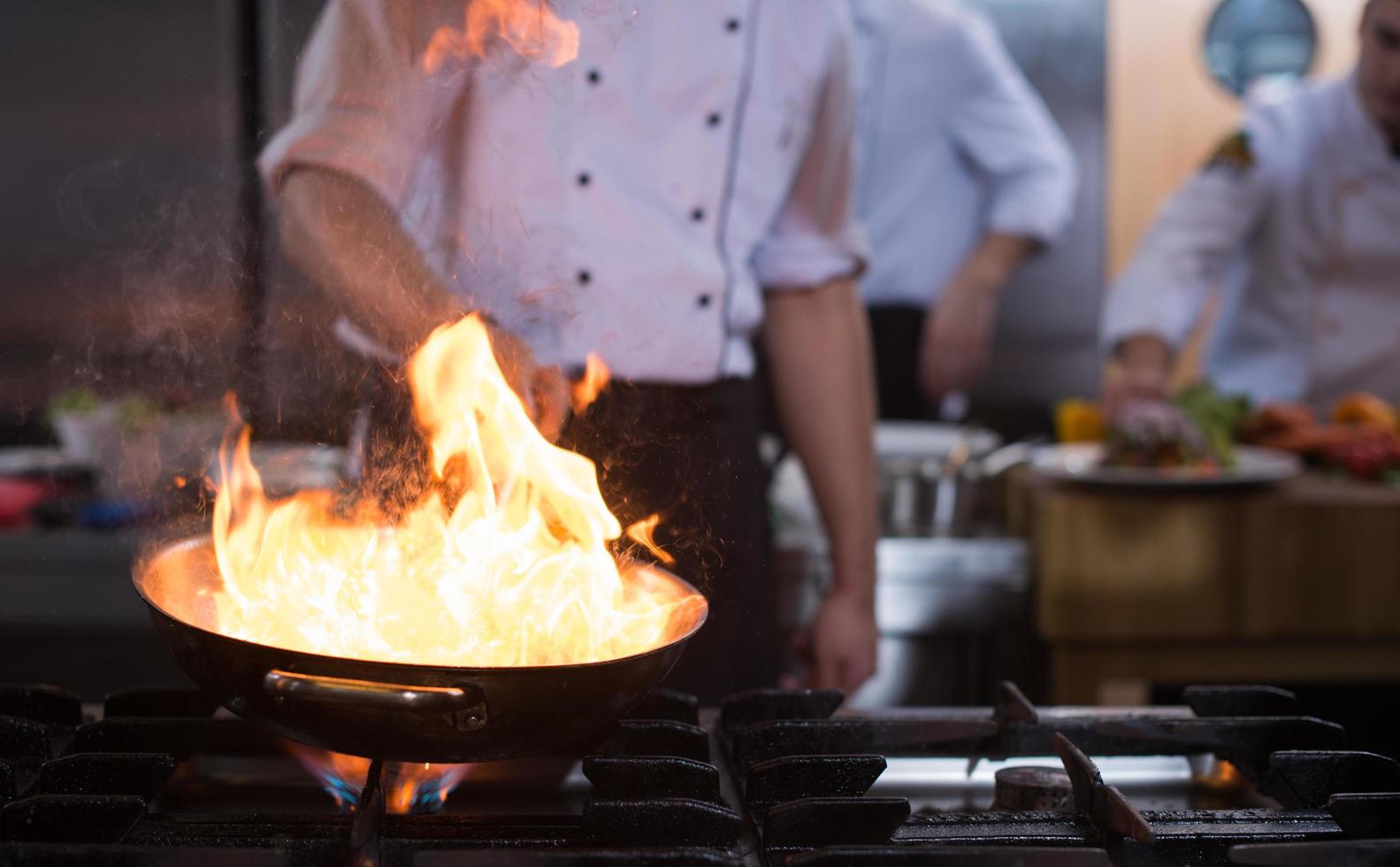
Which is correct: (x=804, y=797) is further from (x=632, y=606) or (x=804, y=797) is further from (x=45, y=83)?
(x=45, y=83)

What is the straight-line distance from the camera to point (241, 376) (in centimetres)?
136

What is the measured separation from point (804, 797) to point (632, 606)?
0.81 feet

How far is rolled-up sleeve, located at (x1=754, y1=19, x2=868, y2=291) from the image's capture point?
1592 mm

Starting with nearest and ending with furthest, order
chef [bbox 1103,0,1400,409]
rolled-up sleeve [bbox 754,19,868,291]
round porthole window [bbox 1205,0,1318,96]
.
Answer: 1. rolled-up sleeve [bbox 754,19,868,291]
2. chef [bbox 1103,0,1400,409]
3. round porthole window [bbox 1205,0,1318,96]

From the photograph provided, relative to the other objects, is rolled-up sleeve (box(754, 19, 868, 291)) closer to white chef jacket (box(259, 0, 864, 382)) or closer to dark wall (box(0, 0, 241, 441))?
white chef jacket (box(259, 0, 864, 382))

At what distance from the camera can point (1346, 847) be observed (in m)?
0.76

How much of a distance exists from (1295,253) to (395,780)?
321 centimetres

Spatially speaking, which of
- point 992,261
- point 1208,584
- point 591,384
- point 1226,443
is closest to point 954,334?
point 992,261

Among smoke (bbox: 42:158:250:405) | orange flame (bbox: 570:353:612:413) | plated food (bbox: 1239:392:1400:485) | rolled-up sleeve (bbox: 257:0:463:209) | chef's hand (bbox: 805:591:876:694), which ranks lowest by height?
chef's hand (bbox: 805:591:876:694)

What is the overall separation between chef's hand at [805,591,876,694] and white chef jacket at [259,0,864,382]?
0.37 m

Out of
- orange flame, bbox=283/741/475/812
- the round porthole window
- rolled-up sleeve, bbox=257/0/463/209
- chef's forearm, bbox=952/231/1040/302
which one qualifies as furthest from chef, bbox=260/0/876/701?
the round porthole window

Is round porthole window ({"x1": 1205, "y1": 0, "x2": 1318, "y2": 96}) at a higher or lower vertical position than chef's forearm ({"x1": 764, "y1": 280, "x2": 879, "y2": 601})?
higher

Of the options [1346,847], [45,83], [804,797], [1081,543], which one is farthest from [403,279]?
[45,83]

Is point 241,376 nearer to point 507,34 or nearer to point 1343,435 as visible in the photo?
point 507,34
